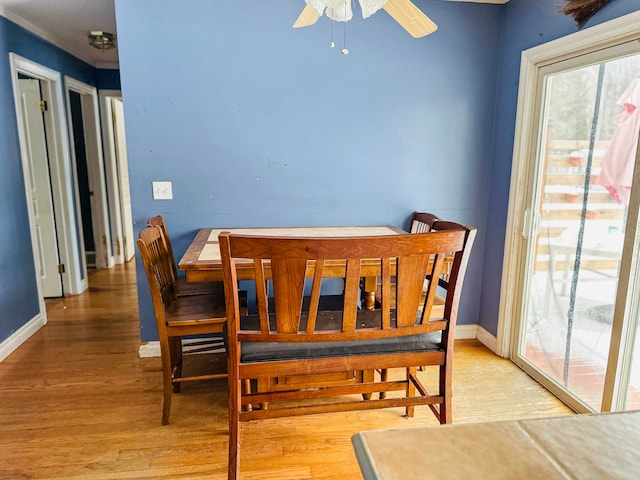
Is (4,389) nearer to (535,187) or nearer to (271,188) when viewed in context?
(271,188)

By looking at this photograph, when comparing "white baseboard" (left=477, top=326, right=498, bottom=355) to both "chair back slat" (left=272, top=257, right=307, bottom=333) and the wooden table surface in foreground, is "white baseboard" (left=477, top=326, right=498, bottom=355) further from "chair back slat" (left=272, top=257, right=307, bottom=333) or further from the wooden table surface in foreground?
the wooden table surface in foreground

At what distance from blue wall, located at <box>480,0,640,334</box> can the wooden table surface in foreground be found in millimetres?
2137

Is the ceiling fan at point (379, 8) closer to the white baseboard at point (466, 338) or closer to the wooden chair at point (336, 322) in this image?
the wooden chair at point (336, 322)

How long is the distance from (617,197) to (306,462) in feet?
6.20

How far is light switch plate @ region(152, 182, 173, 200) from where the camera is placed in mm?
2562

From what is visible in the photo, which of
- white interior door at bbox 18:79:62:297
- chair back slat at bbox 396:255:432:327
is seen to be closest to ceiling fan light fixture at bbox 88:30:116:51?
white interior door at bbox 18:79:62:297

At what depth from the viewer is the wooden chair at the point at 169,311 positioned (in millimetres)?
1924

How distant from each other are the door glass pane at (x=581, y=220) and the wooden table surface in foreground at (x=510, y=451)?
167 cm

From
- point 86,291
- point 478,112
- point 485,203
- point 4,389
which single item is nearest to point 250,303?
point 4,389

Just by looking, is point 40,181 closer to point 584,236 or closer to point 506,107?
point 506,107

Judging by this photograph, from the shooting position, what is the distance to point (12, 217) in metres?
2.93

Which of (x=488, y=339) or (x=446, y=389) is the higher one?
(x=446, y=389)

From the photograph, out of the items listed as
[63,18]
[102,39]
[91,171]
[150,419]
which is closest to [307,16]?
[150,419]

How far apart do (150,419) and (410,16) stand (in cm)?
223
